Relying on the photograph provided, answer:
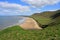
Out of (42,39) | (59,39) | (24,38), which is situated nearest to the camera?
(59,39)

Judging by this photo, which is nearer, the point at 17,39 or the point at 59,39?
the point at 59,39

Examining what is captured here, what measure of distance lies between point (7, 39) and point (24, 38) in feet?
8.84

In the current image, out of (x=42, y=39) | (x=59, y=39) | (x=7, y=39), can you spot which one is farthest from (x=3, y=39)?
(x=59, y=39)

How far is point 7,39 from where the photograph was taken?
28531mm

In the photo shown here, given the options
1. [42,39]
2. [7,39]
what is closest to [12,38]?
[7,39]

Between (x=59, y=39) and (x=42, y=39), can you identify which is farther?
(x=42, y=39)

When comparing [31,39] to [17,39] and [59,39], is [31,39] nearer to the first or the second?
[17,39]

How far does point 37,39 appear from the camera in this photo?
1059 inches

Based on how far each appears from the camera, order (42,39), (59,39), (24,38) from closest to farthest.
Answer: (59,39) < (42,39) < (24,38)

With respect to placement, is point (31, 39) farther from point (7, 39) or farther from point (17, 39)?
point (7, 39)

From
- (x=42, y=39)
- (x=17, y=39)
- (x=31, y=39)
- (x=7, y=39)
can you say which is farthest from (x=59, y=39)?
(x=7, y=39)

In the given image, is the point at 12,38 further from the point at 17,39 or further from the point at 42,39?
the point at 42,39

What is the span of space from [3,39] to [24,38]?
3405 mm

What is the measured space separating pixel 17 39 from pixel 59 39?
7.06m
